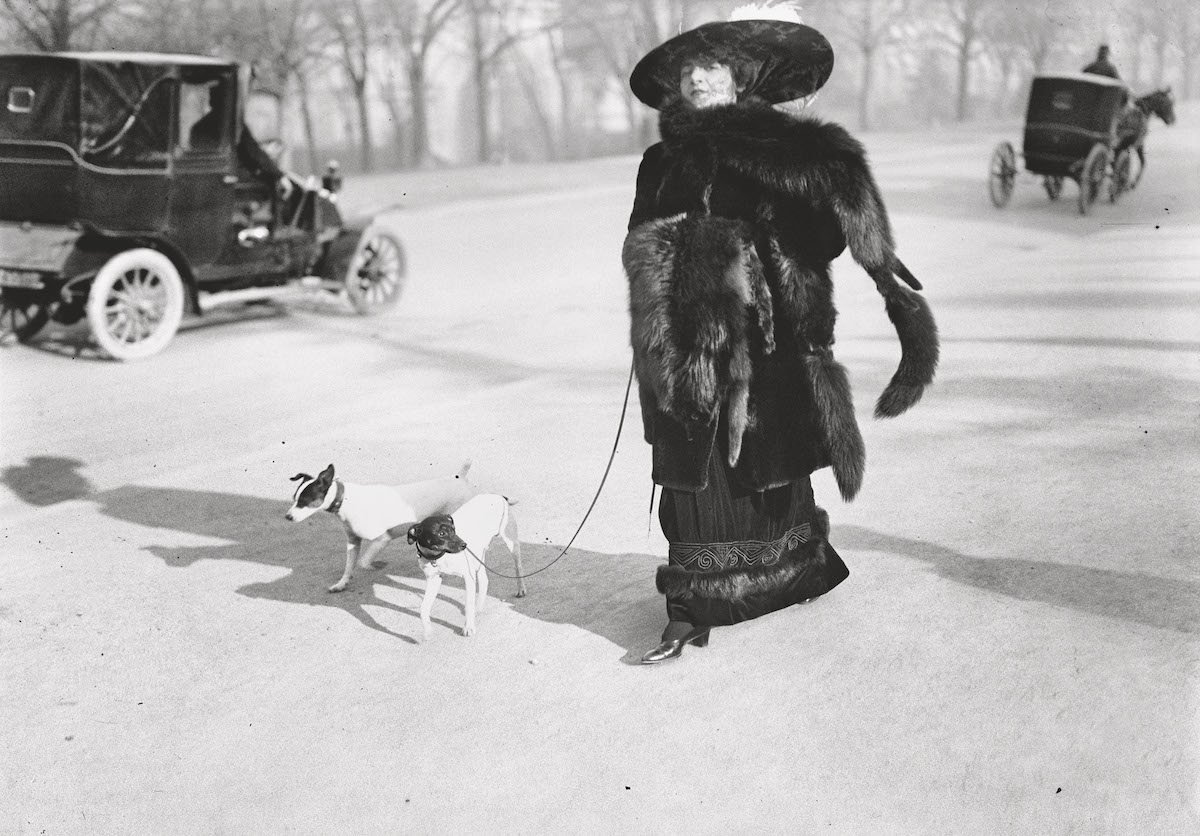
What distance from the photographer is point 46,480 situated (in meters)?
6.55

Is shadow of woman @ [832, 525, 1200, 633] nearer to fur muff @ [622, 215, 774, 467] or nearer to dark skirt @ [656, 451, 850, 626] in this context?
dark skirt @ [656, 451, 850, 626]

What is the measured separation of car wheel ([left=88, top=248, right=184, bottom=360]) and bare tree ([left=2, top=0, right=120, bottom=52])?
5583 millimetres

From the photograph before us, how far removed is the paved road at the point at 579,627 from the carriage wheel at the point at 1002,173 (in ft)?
28.7

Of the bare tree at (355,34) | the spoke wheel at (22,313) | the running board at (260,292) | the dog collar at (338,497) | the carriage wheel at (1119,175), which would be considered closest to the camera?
the dog collar at (338,497)

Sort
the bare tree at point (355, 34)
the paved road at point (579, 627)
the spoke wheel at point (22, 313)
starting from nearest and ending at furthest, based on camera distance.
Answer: the paved road at point (579, 627) < the spoke wheel at point (22, 313) < the bare tree at point (355, 34)

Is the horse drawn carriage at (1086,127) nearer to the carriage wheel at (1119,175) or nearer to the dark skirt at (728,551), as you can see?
the carriage wheel at (1119,175)

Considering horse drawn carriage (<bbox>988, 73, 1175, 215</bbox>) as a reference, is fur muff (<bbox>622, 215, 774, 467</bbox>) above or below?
below

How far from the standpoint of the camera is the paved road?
10.9 ft

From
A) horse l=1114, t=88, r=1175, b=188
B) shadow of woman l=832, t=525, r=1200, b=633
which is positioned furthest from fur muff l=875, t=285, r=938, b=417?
horse l=1114, t=88, r=1175, b=188

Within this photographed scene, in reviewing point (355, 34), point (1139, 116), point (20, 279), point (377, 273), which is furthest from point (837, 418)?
point (355, 34)

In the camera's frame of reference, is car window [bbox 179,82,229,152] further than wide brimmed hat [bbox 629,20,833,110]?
Yes

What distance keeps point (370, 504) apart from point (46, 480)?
2795 millimetres

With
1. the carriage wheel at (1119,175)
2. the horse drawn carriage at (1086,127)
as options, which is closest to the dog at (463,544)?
the horse drawn carriage at (1086,127)

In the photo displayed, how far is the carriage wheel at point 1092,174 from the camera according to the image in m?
15.5
